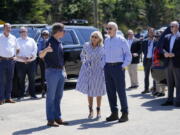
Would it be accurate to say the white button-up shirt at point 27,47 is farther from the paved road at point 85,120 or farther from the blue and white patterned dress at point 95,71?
the blue and white patterned dress at point 95,71

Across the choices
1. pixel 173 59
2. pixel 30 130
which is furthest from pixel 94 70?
pixel 173 59

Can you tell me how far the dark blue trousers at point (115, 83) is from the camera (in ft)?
30.5

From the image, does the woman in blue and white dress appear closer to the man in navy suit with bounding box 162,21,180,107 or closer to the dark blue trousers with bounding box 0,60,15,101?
the man in navy suit with bounding box 162,21,180,107

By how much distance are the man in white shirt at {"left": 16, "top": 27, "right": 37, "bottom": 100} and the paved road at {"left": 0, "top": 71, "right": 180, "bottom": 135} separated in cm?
78

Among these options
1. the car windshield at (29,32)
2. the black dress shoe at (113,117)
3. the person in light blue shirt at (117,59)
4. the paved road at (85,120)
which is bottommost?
the paved road at (85,120)

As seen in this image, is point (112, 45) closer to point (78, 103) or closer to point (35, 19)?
point (78, 103)

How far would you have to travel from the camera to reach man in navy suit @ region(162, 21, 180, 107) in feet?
35.5

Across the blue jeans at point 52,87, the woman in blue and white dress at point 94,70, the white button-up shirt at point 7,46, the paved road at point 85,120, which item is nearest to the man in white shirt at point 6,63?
the white button-up shirt at point 7,46

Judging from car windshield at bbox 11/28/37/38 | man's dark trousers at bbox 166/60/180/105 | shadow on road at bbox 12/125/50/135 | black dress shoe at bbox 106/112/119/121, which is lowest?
shadow on road at bbox 12/125/50/135

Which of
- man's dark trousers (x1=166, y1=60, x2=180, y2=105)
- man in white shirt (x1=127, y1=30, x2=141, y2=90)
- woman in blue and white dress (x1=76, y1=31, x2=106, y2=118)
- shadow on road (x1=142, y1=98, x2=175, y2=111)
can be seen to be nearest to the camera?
woman in blue and white dress (x1=76, y1=31, x2=106, y2=118)

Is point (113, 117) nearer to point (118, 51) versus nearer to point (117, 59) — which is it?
point (117, 59)

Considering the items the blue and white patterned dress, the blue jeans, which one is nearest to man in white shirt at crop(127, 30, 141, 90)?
the blue and white patterned dress

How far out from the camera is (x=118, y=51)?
364 inches

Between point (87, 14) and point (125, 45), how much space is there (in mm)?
40859
